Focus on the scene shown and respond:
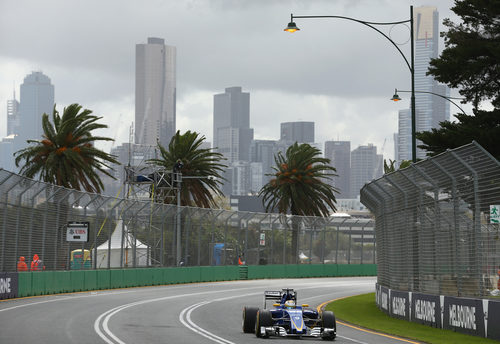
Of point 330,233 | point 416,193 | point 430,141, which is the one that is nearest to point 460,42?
point 430,141

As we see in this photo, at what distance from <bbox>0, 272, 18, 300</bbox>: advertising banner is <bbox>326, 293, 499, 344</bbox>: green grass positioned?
1007 cm

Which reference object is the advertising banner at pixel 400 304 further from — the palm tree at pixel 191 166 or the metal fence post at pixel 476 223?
the palm tree at pixel 191 166

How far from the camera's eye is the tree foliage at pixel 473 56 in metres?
33.5

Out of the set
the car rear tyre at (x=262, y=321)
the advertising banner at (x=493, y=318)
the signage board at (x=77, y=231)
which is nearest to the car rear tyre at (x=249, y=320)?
the car rear tyre at (x=262, y=321)

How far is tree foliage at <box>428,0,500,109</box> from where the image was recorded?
110 feet

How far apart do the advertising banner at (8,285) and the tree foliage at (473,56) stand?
1693 centimetres

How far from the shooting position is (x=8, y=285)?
2939cm

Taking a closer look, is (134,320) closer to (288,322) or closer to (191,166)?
(288,322)

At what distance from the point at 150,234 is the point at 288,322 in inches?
1047

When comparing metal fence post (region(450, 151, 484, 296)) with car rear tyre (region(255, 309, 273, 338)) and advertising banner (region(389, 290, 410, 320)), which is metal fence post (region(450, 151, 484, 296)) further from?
advertising banner (region(389, 290, 410, 320))

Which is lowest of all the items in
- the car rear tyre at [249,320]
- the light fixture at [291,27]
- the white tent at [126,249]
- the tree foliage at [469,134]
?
the car rear tyre at [249,320]

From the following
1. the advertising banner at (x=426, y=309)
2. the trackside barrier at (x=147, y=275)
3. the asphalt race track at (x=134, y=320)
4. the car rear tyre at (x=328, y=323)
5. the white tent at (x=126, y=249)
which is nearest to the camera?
the asphalt race track at (x=134, y=320)

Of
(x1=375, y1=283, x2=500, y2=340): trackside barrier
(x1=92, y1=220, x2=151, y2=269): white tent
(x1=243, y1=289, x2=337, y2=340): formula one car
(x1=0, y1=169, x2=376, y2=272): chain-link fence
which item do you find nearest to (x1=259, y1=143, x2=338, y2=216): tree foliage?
(x1=0, y1=169, x2=376, y2=272): chain-link fence

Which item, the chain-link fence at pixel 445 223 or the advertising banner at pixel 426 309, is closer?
the chain-link fence at pixel 445 223
